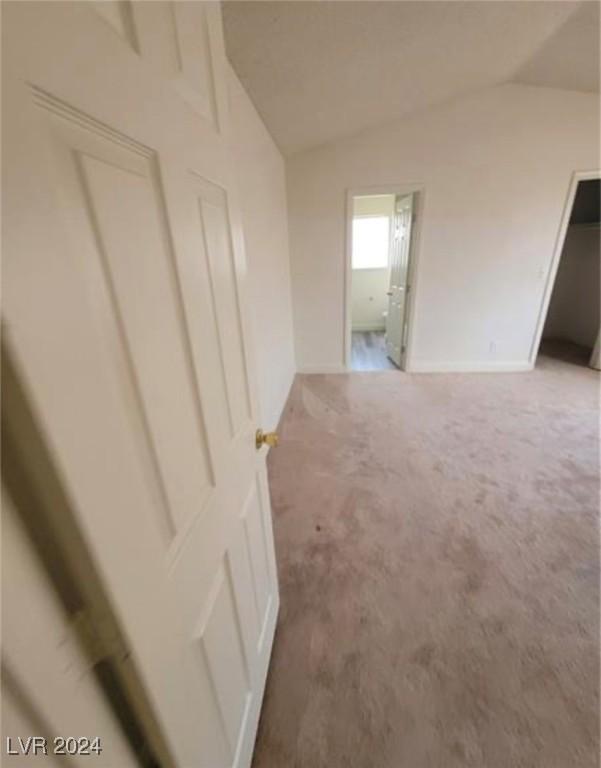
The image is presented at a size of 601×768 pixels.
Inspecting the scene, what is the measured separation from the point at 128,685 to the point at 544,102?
15.3 ft

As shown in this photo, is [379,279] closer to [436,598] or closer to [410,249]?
[410,249]

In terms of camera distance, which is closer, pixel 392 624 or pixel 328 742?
pixel 328 742

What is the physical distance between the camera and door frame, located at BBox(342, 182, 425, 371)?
134 inches

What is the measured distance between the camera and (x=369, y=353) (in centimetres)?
493

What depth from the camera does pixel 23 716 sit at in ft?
1.09

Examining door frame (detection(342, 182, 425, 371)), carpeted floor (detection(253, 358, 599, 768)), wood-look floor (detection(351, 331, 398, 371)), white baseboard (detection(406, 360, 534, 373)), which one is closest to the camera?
carpeted floor (detection(253, 358, 599, 768))

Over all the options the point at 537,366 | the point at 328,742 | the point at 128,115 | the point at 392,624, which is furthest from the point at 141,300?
the point at 537,366

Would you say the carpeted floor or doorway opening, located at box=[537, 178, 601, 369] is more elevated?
doorway opening, located at box=[537, 178, 601, 369]

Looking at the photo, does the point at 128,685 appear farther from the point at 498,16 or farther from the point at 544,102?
the point at 544,102

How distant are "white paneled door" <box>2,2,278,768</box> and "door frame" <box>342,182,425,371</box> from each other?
9.81ft

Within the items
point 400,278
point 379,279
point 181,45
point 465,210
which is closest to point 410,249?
point 400,278

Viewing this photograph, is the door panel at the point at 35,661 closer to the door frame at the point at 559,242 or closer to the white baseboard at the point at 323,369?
the white baseboard at the point at 323,369

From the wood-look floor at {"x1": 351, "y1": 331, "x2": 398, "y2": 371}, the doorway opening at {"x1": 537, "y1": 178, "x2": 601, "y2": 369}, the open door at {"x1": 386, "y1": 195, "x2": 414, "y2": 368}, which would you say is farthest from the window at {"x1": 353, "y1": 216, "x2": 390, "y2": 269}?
the doorway opening at {"x1": 537, "y1": 178, "x2": 601, "y2": 369}

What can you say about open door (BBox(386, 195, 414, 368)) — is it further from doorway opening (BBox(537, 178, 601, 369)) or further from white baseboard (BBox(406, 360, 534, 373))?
doorway opening (BBox(537, 178, 601, 369))
